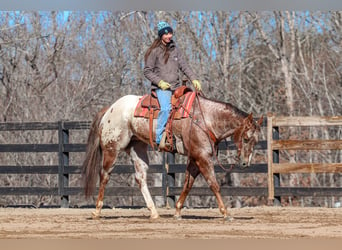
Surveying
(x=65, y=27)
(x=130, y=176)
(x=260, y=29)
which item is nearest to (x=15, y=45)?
(x=65, y=27)

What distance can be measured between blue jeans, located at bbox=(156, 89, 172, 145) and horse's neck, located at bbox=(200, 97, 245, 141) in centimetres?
39

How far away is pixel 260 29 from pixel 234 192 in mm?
7370

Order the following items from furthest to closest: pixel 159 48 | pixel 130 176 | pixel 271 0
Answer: pixel 130 176 → pixel 159 48 → pixel 271 0

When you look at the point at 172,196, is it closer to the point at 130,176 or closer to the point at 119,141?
the point at 119,141

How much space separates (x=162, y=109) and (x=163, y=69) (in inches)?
17.7

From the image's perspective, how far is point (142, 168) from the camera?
26.0 ft

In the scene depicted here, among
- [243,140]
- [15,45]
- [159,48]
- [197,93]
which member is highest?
[15,45]

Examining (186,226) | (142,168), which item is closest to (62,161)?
(142,168)

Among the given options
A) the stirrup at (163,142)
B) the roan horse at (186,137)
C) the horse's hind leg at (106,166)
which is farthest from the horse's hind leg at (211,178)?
the horse's hind leg at (106,166)

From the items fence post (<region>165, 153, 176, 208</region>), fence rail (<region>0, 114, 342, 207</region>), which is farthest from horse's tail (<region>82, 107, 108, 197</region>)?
fence post (<region>165, 153, 176, 208</region>)

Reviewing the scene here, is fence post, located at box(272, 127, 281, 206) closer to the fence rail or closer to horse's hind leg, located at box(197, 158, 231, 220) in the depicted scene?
the fence rail

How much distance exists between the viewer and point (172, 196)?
10.5m

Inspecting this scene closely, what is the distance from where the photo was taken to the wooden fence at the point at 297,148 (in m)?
9.77

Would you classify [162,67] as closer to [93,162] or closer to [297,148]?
[93,162]
